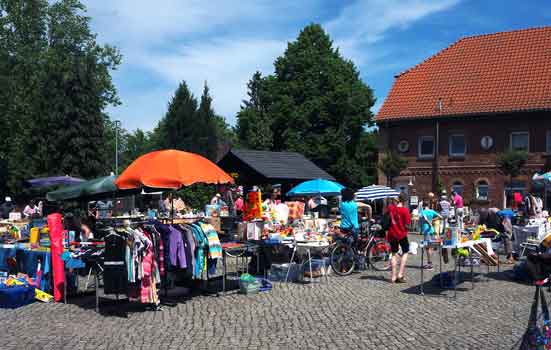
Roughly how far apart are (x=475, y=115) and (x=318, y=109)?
12552mm

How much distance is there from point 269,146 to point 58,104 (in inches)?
630

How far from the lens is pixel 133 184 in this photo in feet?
35.2

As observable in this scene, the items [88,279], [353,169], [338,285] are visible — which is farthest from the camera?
[353,169]

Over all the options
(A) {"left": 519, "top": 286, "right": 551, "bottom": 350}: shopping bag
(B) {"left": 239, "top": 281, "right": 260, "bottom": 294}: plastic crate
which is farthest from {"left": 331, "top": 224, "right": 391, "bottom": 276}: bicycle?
(A) {"left": 519, "top": 286, "right": 551, "bottom": 350}: shopping bag

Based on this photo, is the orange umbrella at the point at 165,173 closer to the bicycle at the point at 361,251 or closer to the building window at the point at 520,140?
the bicycle at the point at 361,251

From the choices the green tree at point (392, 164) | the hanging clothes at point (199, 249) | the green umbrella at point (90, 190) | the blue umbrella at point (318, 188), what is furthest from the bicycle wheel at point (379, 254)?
the green tree at point (392, 164)

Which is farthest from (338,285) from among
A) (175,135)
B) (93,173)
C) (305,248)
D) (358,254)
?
(175,135)

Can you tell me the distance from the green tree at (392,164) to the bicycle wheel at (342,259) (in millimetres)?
22261

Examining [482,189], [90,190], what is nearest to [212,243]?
A: [90,190]

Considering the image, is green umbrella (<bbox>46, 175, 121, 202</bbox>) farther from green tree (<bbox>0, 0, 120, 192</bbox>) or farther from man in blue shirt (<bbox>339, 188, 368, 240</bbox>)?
green tree (<bbox>0, 0, 120, 192</bbox>)

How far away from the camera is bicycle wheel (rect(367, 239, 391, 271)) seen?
14.3 metres

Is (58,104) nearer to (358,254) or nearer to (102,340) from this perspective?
(358,254)

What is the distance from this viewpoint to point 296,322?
8430 mm

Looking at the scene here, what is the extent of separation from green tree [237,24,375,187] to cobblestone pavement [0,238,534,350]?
32782 mm
